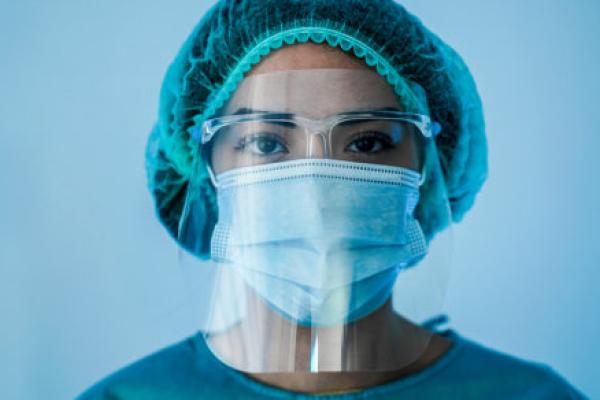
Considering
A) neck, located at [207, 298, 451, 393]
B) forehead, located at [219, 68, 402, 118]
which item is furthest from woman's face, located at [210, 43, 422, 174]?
neck, located at [207, 298, 451, 393]

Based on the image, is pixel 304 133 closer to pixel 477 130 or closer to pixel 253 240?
pixel 253 240

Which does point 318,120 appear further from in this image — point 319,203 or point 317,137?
point 319,203

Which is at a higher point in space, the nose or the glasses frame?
the glasses frame

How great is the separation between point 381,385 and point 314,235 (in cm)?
48

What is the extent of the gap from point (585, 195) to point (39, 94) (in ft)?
5.88

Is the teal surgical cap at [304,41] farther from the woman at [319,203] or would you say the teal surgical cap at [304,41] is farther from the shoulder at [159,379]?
the shoulder at [159,379]

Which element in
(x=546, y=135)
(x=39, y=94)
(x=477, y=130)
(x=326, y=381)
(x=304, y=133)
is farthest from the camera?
(x=546, y=135)

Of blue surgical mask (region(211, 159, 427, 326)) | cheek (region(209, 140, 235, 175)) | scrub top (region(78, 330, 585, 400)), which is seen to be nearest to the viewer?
blue surgical mask (region(211, 159, 427, 326))

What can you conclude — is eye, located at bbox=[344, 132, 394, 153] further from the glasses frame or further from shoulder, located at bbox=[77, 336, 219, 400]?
shoulder, located at bbox=[77, 336, 219, 400]

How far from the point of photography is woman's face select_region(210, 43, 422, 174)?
1231 mm

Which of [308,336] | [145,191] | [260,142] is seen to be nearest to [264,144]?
[260,142]

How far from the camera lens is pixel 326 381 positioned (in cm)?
145

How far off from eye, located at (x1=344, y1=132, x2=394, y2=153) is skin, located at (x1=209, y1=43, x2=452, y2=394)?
3.6 inches

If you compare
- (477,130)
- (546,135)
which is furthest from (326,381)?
(546,135)
